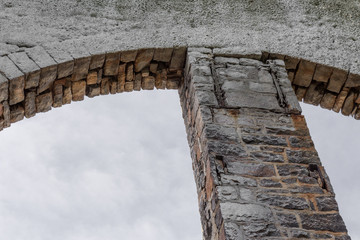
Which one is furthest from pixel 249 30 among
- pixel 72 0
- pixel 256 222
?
pixel 256 222

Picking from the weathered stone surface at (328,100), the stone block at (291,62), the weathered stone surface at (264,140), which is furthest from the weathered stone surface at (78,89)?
the weathered stone surface at (328,100)

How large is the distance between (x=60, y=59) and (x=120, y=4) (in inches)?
44.9

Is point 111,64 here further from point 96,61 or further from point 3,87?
point 3,87

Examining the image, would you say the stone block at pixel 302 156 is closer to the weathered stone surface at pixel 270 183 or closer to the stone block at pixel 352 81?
the weathered stone surface at pixel 270 183

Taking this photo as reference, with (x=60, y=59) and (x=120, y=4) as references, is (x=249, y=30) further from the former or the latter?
(x=60, y=59)

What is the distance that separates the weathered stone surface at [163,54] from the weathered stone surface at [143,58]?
0.05 meters

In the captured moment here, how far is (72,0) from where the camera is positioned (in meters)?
4.57

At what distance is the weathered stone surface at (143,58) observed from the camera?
4137 mm

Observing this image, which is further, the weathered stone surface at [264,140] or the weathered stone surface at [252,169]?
the weathered stone surface at [264,140]

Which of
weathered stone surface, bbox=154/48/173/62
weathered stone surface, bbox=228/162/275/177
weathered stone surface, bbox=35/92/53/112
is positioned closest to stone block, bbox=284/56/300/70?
weathered stone surface, bbox=154/48/173/62

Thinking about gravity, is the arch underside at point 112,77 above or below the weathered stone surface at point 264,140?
above

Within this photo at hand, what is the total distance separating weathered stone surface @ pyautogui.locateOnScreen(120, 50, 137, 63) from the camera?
13.3ft

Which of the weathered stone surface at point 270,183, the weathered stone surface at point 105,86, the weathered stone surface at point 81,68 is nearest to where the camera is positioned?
the weathered stone surface at point 270,183

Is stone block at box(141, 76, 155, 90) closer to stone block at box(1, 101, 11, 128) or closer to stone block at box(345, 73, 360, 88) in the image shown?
stone block at box(1, 101, 11, 128)
